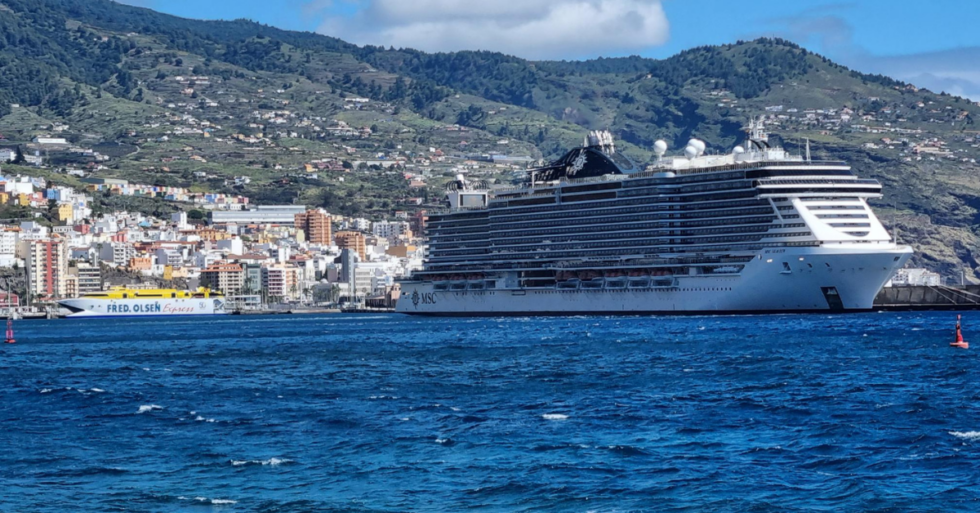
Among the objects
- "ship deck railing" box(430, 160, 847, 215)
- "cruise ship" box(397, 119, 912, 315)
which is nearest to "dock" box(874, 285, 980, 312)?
"ship deck railing" box(430, 160, 847, 215)

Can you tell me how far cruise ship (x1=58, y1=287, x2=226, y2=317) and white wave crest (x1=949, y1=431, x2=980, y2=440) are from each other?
128192 millimetres

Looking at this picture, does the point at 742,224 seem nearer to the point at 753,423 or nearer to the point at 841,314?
the point at 841,314

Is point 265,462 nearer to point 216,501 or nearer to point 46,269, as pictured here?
point 216,501

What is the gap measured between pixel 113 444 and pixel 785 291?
5771 centimetres

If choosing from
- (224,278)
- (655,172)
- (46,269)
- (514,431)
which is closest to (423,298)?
(655,172)

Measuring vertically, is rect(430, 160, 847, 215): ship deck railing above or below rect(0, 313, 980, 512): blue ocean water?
above

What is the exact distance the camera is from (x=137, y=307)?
502 feet

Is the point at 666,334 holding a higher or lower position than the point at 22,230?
lower

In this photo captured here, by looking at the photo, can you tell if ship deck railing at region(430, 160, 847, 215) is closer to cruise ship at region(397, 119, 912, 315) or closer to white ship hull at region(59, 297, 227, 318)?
cruise ship at region(397, 119, 912, 315)

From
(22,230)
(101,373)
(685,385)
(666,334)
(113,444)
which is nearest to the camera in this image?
(113,444)

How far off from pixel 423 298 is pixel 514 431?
267 feet

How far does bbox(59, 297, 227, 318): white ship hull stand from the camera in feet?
492

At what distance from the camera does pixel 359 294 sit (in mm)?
194250

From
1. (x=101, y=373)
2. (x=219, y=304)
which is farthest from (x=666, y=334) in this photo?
(x=219, y=304)
